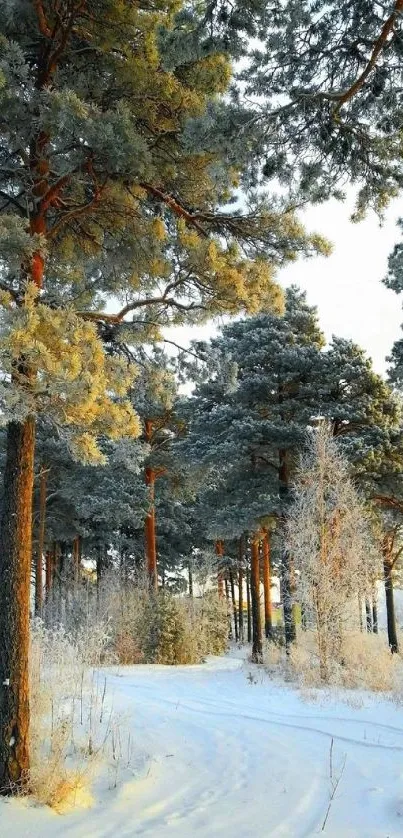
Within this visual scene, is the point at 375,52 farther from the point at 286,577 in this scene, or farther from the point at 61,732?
the point at 286,577

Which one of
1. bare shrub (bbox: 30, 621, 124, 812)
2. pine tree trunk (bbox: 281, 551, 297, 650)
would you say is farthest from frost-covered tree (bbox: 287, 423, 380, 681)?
bare shrub (bbox: 30, 621, 124, 812)

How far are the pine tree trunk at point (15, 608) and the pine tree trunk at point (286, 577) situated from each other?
32.0 ft

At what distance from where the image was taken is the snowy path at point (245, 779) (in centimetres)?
374

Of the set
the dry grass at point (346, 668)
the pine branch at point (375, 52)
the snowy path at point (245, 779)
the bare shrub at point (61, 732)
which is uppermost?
the pine branch at point (375, 52)

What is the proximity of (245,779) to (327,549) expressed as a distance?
8021mm

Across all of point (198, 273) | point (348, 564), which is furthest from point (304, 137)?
point (348, 564)

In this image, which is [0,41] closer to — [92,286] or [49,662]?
[92,286]

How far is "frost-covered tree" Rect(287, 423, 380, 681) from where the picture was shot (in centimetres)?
1180

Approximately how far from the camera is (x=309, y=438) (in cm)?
1470

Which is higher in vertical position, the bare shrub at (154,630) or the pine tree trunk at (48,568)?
the pine tree trunk at (48,568)

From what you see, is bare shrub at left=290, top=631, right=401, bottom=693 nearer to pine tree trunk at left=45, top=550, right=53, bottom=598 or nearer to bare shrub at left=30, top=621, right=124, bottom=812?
bare shrub at left=30, top=621, right=124, bottom=812

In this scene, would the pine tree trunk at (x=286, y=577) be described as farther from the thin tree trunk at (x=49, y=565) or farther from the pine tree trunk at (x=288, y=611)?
the thin tree trunk at (x=49, y=565)

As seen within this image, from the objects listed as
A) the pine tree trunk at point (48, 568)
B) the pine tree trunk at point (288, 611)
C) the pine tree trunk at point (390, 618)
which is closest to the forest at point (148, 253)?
the pine tree trunk at point (288, 611)

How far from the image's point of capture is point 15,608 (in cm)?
464
